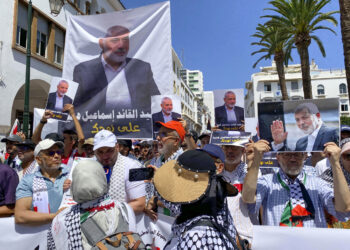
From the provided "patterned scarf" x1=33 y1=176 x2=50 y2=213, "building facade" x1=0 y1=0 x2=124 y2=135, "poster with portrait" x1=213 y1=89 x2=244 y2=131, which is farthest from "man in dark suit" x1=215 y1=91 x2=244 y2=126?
"building facade" x1=0 y1=0 x2=124 y2=135

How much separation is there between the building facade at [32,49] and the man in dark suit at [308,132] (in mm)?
11091

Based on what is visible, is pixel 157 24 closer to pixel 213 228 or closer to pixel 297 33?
pixel 213 228

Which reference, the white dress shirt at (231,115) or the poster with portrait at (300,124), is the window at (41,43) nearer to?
the white dress shirt at (231,115)

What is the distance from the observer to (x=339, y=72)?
65.6m

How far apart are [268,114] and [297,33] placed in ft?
49.1

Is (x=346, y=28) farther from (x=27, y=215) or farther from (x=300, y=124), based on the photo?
(x=27, y=215)

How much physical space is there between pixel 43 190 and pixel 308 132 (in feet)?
8.22

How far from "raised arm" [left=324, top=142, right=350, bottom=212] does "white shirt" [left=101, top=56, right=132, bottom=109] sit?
2.96 m

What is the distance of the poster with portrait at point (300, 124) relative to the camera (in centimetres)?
260

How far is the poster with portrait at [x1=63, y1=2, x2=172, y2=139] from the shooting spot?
455cm

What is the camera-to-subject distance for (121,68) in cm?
482

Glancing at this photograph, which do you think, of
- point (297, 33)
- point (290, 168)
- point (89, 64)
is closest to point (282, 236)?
point (290, 168)

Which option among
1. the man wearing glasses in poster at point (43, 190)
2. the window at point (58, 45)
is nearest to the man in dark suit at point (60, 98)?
the man wearing glasses in poster at point (43, 190)

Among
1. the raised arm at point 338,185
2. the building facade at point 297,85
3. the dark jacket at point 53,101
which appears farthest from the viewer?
the building facade at point 297,85
